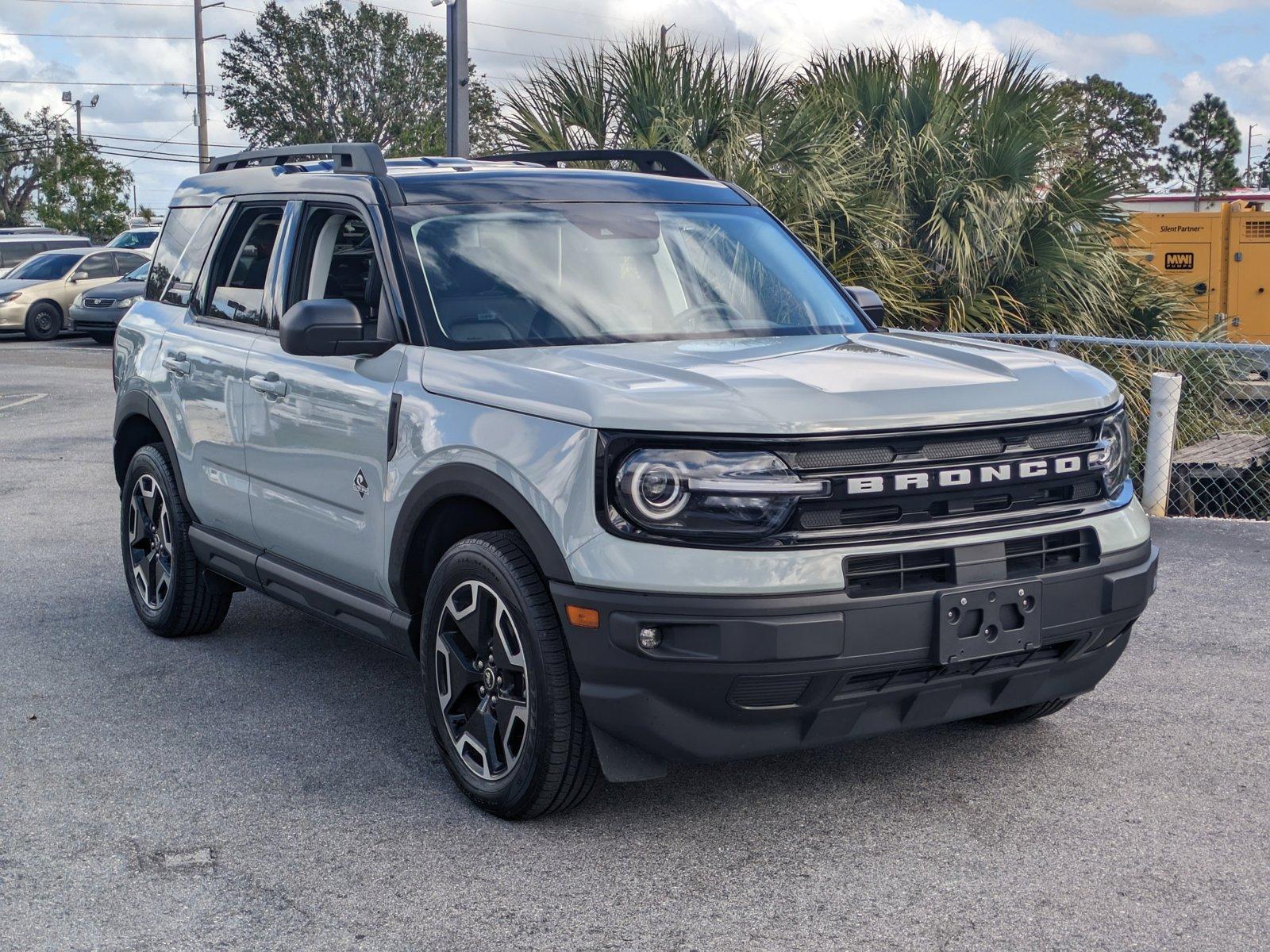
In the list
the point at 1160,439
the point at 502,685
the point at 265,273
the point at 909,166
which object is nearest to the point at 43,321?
the point at 909,166

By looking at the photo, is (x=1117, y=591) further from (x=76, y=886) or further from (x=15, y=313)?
(x=15, y=313)

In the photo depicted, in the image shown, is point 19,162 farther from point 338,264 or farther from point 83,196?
point 338,264

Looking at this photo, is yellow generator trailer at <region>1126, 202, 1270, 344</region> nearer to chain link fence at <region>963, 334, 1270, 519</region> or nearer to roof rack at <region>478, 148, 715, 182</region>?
chain link fence at <region>963, 334, 1270, 519</region>

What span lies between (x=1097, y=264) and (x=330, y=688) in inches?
332

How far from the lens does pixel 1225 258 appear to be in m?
21.9

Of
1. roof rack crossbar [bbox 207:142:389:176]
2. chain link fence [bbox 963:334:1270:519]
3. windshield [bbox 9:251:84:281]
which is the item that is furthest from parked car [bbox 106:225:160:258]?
roof rack crossbar [bbox 207:142:389:176]

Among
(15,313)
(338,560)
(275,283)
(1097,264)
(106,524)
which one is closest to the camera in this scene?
(338,560)

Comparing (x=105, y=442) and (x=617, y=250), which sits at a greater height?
(x=617, y=250)

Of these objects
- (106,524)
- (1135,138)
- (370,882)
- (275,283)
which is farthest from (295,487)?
(1135,138)

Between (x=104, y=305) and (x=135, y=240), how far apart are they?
20.6ft

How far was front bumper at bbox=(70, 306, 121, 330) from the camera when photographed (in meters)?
25.5

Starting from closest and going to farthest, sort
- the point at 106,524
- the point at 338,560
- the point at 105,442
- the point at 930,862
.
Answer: the point at 930,862, the point at 338,560, the point at 106,524, the point at 105,442

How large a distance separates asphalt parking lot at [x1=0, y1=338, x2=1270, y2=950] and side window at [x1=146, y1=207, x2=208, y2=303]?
170cm

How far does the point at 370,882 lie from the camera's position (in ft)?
12.8
